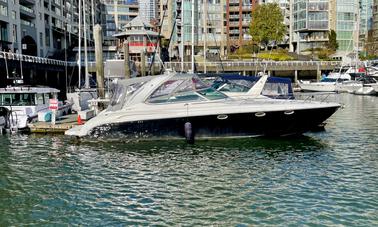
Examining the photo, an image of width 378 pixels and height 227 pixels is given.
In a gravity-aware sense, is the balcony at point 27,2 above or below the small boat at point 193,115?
above

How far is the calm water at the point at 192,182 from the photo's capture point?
42.5ft

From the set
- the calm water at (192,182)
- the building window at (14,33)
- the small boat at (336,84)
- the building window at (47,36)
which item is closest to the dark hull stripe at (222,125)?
the calm water at (192,182)

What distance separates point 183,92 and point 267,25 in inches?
3419

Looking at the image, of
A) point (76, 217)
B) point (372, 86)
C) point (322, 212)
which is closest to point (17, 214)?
point (76, 217)

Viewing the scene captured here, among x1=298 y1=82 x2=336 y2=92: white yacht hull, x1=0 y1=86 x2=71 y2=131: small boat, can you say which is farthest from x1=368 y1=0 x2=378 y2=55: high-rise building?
x1=0 y1=86 x2=71 y2=131: small boat

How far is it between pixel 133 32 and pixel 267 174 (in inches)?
3218

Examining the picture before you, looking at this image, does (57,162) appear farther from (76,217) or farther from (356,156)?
(356,156)

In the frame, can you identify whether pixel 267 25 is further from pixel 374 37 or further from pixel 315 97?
pixel 374 37

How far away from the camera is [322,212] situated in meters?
13.0

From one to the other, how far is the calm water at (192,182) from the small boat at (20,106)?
156 inches

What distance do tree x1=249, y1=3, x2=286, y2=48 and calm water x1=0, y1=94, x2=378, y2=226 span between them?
3344 inches

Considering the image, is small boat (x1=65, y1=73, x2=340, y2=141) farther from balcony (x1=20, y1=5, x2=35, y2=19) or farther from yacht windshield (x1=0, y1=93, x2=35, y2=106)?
balcony (x1=20, y1=5, x2=35, y2=19)

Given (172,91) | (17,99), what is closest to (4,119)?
(17,99)

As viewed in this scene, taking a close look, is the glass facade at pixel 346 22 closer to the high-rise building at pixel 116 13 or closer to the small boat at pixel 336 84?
the small boat at pixel 336 84
